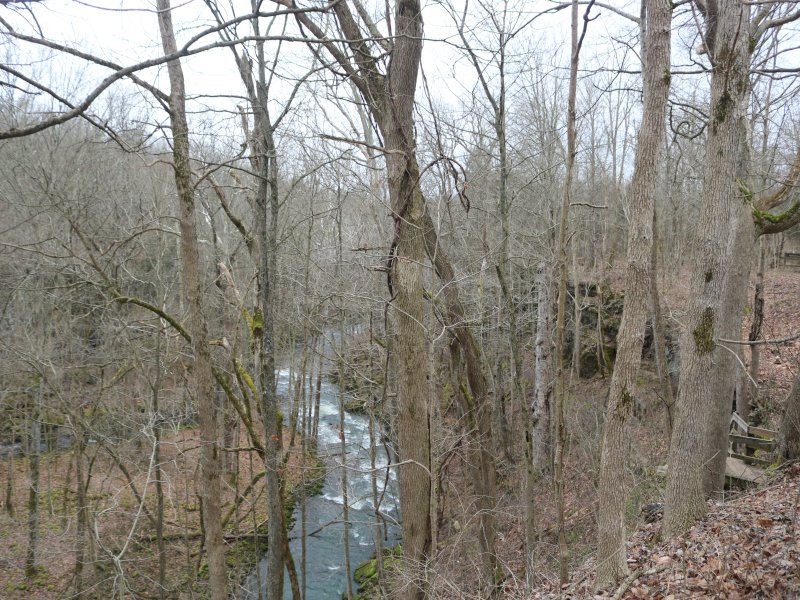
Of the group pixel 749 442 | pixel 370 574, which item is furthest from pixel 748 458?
pixel 370 574

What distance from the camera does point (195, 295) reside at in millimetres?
6383

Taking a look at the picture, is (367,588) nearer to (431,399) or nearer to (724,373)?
(431,399)

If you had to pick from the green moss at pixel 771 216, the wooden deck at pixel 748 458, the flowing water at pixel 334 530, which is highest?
the green moss at pixel 771 216

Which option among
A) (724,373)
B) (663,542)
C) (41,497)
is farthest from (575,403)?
(41,497)

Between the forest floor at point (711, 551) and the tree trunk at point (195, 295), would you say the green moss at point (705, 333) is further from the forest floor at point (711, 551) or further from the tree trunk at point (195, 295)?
the tree trunk at point (195, 295)

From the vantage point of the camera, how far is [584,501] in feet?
38.4

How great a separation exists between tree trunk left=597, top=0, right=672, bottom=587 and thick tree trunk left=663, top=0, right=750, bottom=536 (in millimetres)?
1321

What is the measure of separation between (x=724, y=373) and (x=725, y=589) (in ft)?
12.0

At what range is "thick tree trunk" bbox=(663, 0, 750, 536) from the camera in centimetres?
559

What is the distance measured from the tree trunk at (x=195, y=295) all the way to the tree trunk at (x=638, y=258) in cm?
443

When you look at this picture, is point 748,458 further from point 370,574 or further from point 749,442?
point 370,574

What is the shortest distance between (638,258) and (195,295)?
4.83 metres

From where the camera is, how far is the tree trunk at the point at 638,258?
15.2ft

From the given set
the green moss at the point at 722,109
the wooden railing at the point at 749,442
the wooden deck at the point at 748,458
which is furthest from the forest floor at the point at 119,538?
the green moss at the point at 722,109
